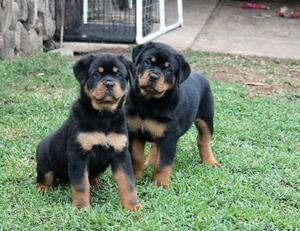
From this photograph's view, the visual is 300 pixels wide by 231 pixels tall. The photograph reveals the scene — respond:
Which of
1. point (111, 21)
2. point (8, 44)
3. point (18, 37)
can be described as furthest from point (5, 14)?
point (111, 21)

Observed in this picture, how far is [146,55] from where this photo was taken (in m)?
4.65

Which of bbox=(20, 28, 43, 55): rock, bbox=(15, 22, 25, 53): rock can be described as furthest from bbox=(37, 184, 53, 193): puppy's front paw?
bbox=(20, 28, 43, 55): rock

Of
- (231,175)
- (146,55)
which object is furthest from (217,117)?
(146,55)

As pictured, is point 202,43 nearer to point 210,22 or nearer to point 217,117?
point 210,22

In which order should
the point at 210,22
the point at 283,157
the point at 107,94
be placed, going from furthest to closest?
the point at 210,22 → the point at 283,157 → the point at 107,94

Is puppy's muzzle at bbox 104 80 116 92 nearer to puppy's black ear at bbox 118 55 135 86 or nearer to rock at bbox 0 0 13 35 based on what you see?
puppy's black ear at bbox 118 55 135 86

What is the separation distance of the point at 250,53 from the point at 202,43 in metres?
0.86

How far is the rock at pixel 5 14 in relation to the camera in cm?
830

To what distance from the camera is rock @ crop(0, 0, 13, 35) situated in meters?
8.30

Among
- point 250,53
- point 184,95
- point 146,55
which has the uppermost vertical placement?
point 146,55

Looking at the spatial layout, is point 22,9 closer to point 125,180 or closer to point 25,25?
point 25,25

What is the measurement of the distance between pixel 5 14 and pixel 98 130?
185 inches

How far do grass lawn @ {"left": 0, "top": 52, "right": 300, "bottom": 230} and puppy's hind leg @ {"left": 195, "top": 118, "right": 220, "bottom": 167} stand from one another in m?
0.09

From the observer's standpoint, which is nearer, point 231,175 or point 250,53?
point 231,175
